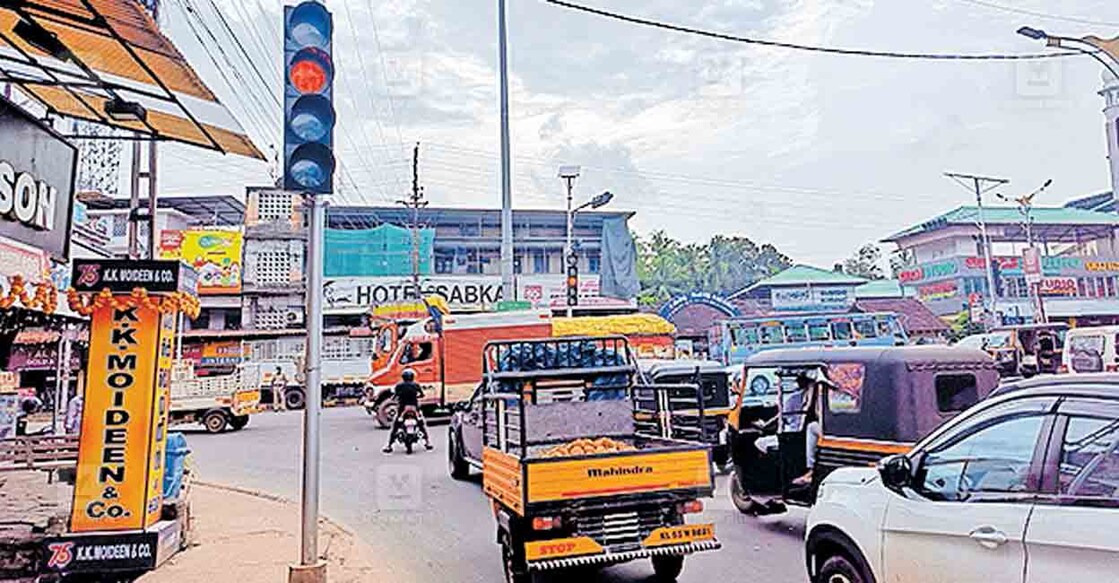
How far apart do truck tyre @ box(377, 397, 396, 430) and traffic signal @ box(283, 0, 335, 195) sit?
1653 cm

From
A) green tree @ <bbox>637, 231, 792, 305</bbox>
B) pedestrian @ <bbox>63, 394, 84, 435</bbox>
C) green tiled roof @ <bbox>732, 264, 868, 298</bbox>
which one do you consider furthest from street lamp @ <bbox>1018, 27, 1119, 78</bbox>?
green tree @ <bbox>637, 231, 792, 305</bbox>

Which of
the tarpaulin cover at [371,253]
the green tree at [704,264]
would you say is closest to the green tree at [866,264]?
the green tree at [704,264]

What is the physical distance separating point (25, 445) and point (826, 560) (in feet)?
31.0

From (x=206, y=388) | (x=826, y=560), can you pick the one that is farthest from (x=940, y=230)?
(x=826, y=560)

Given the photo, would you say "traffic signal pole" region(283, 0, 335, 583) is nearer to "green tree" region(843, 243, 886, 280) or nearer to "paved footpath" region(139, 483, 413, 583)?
"paved footpath" region(139, 483, 413, 583)

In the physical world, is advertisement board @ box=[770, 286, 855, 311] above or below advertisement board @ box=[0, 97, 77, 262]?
above

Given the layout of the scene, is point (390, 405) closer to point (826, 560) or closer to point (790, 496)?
point (790, 496)

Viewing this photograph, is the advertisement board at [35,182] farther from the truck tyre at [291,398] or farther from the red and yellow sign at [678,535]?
the truck tyre at [291,398]

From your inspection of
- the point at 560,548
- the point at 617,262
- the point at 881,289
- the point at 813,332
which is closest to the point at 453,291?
the point at 617,262

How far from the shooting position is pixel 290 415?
93.5 feet

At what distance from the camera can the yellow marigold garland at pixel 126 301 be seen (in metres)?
6.05

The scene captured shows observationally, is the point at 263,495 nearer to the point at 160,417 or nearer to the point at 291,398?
the point at 160,417

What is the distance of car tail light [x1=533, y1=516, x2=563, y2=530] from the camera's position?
5.97 m

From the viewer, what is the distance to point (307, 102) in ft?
18.5
